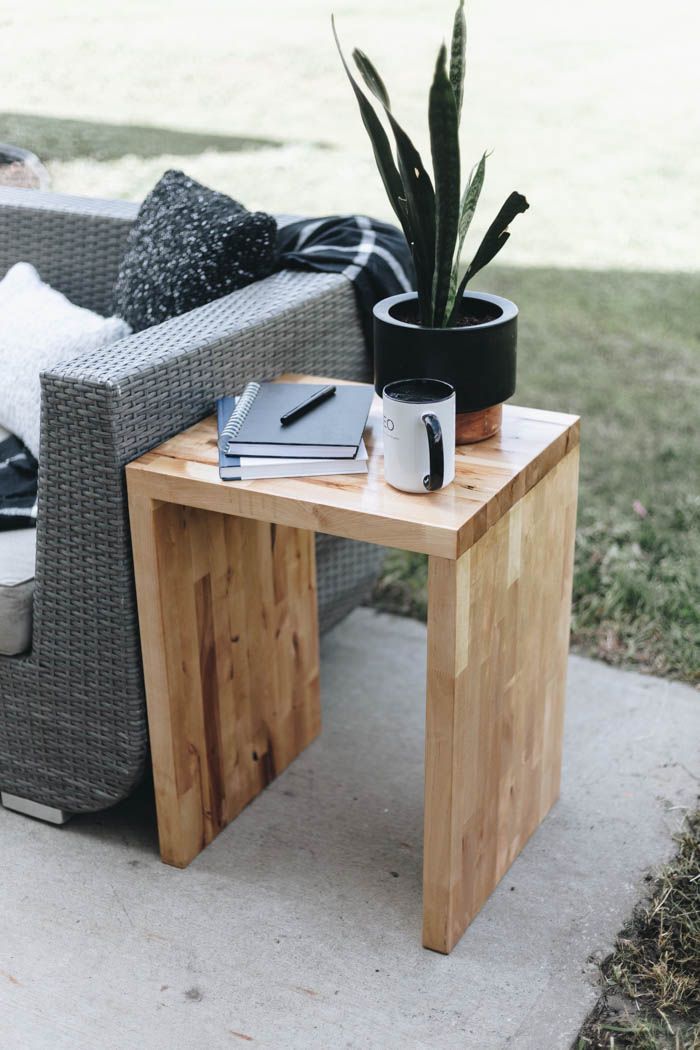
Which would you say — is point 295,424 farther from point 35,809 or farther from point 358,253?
point 35,809

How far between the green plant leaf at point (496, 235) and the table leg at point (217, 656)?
0.49 m

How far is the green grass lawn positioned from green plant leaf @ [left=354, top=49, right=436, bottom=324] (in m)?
1.06

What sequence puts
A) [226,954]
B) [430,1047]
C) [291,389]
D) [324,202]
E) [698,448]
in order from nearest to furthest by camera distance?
1. [430,1047]
2. [226,954]
3. [291,389]
4. [698,448]
5. [324,202]

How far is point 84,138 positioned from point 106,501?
1.90 m

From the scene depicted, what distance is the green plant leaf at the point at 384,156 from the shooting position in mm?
1516

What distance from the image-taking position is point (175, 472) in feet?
5.01

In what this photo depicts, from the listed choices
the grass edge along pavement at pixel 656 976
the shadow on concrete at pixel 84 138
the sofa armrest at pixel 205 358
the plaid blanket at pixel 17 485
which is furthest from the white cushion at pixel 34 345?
the grass edge along pavement at pixel 656 976

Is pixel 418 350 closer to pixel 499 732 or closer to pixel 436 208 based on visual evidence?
pixel 436 208

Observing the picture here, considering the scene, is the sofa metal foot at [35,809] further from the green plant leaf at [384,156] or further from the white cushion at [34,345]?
the green plant leaf at [384,156]

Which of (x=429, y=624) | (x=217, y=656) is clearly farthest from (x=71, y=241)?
(x=429, y=624)

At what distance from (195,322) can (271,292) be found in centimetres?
21

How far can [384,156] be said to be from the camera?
5.05 feet

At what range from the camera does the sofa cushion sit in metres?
1.71

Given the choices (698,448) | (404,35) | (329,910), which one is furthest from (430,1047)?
(404,35)
